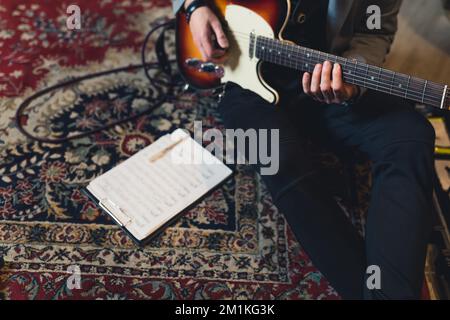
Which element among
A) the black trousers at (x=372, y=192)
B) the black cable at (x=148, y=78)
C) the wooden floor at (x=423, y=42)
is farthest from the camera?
the black cable at (x=148, y=78)

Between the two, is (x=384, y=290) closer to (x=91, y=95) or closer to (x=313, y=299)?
(x=313, y=299)

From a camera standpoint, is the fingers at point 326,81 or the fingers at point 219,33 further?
the fingers at point 219,33

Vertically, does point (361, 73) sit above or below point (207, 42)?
below

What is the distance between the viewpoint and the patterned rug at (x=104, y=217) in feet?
3.59

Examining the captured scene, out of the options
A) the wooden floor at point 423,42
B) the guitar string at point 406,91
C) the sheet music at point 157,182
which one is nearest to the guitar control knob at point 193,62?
the sheet music at point 157,182

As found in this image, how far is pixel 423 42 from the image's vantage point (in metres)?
1.31

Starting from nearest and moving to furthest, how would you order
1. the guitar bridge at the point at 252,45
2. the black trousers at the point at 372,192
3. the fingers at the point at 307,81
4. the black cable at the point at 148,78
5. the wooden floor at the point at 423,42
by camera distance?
the black trousers at the point at 372,192 < the fingers at the point at 307,81 < the guitar bridge at the point at 252,45 < the wooden floor at the point at 423,42 < the black cable at the point at 148,78

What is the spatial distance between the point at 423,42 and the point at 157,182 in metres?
0.90

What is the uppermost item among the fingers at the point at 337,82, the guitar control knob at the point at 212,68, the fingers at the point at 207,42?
the fingers at the point at 207,42

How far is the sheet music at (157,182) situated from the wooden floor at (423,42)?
665 millimetres

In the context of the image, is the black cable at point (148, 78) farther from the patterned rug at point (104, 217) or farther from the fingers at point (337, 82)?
the fingers at point (337, 82)

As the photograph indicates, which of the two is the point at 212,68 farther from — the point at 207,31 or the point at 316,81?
the point at 316,81

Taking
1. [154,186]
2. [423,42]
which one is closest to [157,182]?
[154,186]

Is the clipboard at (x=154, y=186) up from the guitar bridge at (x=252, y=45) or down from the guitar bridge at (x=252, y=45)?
down
